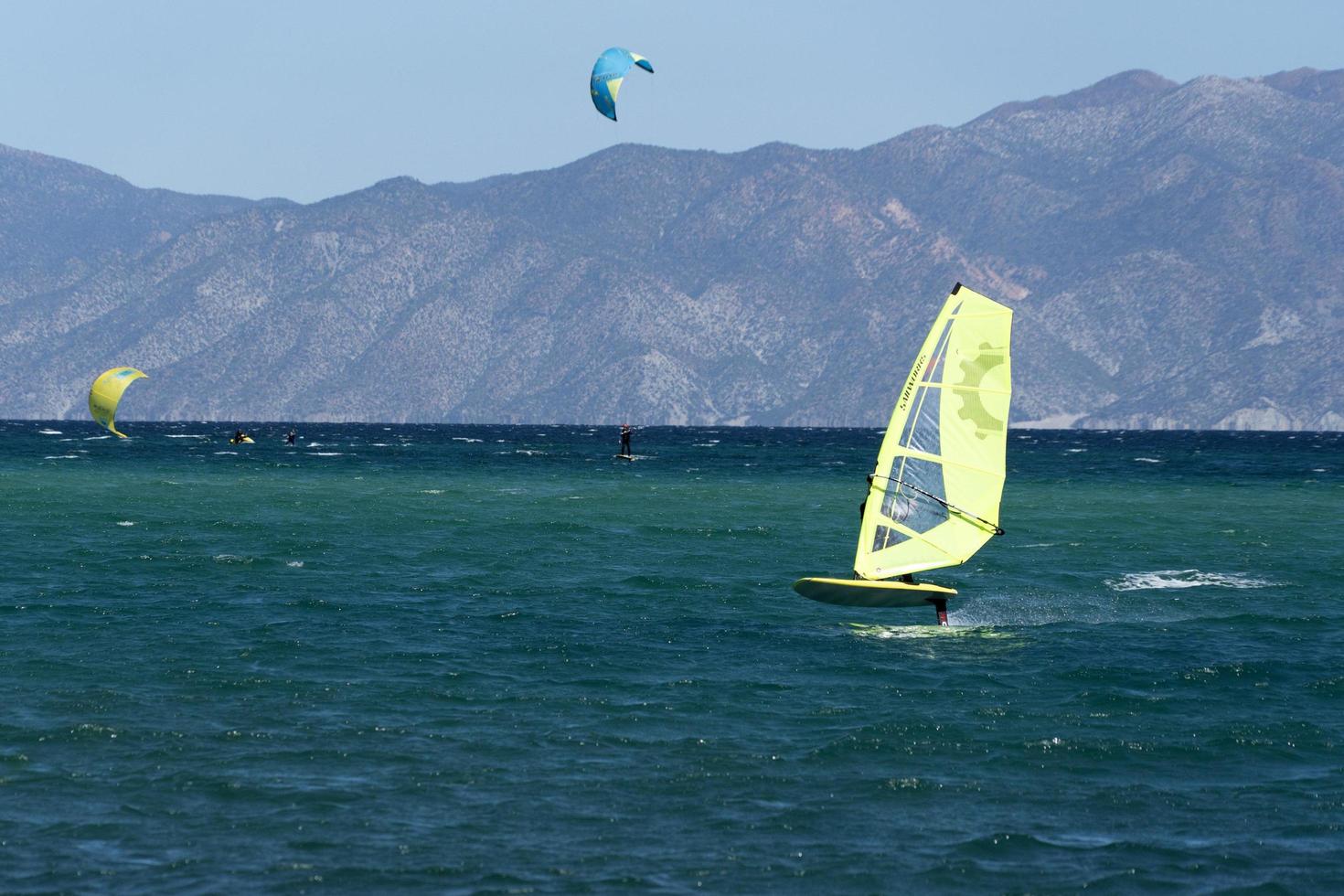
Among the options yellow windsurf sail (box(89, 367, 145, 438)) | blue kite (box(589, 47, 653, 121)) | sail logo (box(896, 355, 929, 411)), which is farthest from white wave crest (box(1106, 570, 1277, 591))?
yellow windsurf sail (box(89, 367, 145, 438))

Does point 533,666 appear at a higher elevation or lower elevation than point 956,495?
lower

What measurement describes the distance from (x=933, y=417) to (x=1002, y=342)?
2.19 metres

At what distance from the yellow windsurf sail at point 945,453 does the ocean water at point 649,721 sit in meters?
1.86

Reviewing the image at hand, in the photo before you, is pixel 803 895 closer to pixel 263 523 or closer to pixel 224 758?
pixel 224 758

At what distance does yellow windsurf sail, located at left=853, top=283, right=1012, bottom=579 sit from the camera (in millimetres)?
35906

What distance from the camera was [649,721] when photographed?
2650 centimetres

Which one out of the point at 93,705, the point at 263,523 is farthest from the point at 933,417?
the point at 263,523

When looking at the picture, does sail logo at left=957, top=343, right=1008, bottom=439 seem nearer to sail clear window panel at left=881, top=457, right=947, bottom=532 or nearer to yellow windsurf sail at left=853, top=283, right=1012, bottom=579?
yellow windsurf sail at left=853, top=283, right=1012, bottom=579

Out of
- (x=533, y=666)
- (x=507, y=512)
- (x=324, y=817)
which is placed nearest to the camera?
(x=324, y=817)

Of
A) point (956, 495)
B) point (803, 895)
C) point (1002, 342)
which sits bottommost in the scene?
point (803, 895)

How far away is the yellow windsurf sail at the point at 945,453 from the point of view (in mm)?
35906

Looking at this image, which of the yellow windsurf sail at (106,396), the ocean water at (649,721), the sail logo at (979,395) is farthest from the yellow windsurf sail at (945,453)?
the yellow windsurf sail at (106,396)

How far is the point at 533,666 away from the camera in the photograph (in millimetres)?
31391

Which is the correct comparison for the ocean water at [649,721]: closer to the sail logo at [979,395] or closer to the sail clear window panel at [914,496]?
the sail clear window panel at [914,496]
